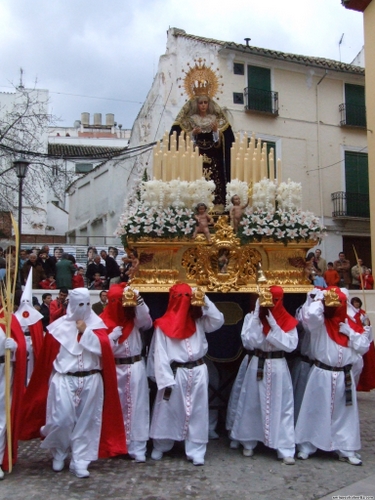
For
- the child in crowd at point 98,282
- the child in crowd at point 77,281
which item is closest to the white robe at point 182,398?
the child in crowd at point 77,281

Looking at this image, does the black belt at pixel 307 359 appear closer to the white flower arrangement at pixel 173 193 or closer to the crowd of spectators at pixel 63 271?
the white flower arrangement at pixel 173 193

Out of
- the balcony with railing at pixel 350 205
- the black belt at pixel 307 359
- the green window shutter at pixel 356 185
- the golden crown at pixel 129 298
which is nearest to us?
the golden crown at pixel 129 298

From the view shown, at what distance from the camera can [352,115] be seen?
1978 cm

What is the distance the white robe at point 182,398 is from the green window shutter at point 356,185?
14081mm

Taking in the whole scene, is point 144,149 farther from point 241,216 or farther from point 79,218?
point 241,216

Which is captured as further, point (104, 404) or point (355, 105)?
point (355, 105)

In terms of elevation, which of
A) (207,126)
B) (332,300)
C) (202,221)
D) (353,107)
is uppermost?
(353,107)

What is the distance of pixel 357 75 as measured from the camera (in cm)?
1973

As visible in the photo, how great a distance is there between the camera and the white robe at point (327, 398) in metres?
6.10

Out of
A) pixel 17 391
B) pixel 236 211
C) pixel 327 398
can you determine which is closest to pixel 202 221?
pixel 236 211

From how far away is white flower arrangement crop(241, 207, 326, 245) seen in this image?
23.0 ft

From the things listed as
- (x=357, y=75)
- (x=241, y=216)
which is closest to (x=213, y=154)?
(x=241, y=216)

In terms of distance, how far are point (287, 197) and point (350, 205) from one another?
→ 1252 cm

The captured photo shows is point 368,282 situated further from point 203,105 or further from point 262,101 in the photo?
Answer: point 262,101
